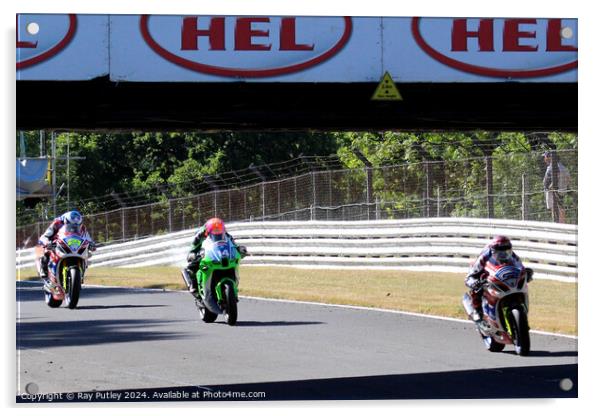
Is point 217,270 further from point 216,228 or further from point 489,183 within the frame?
point 489,183

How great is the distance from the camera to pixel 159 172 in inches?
536

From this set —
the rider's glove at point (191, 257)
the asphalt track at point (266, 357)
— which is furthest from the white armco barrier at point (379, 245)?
the asphalt track at point (266, 357)

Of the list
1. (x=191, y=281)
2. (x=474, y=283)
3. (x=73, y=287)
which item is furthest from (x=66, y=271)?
(x=474, y=283)

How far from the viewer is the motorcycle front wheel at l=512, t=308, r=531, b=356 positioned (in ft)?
46.2

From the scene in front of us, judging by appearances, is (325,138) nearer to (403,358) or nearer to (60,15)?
(403,358)

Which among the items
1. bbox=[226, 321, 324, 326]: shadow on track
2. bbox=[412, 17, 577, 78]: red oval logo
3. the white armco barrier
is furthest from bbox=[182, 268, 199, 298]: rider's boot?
bbox=[412, 17, 577, 78]: red oval logo

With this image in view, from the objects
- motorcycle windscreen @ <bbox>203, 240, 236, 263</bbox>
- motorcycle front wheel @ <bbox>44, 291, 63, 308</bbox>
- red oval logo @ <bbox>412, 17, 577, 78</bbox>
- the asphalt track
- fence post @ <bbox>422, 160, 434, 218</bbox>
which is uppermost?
red oval logo @ <bbox>412, 17, 577, 78</bbox>

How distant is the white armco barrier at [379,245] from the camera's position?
1689 cm

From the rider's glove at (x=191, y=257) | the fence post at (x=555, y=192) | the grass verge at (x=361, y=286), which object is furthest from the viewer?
the fence post at (x=555, y=192)

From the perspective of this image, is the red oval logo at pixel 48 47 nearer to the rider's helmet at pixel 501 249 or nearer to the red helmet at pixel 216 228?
the red helmet at pixel 216 228

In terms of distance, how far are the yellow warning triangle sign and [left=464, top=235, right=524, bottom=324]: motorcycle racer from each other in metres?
3.05

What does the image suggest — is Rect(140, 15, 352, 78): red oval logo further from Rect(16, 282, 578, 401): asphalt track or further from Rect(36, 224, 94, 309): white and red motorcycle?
Rect(36, 224, 94, 309): white and red motorcycle

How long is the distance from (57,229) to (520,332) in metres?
A: 5.34

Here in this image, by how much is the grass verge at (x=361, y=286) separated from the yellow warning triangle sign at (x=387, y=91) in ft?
18.4
